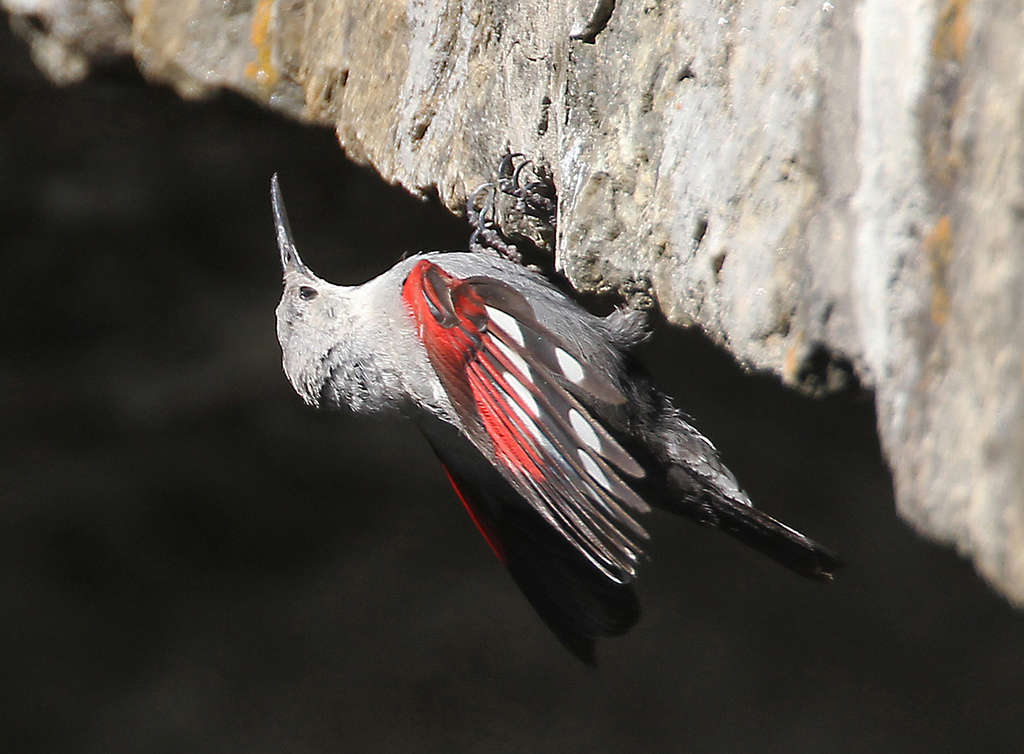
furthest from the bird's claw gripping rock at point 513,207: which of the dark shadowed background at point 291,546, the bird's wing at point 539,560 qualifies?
the dark shadowed background at point 291,546

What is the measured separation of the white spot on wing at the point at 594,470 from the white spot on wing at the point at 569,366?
123 millimetres

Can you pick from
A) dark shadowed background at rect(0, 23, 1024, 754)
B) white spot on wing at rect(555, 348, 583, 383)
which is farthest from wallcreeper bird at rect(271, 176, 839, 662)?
dark shadowed background at rect(0, 23, 1024, 754)

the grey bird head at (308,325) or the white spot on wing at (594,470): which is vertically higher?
the white spot on wing at (594,470)

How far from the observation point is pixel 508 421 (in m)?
1.57

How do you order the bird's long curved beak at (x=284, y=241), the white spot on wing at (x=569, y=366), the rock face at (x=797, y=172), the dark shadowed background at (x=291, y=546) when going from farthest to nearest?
the dark shadowed background at (x=291, y=546)
the bird's long curved beak at (x=284, y=241)
the white spot on wing at (x=569, y=366)
the rock face at (x=797, y=172)

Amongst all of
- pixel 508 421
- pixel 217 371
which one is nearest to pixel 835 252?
pixel 508 421

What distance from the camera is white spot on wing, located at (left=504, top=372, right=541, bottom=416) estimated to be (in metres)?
1.54

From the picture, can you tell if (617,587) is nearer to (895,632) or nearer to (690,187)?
(690,187)

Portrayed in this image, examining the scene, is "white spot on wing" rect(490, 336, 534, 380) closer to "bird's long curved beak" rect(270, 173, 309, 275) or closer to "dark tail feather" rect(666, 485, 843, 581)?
"dark tail feather" rect(666, 485, 843, 581)

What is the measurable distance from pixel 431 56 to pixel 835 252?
4.09 feet

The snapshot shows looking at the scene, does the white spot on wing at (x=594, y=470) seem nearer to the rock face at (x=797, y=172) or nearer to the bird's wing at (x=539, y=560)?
the rock face at (x=797, y=172)

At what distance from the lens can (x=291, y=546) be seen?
3.04 meters

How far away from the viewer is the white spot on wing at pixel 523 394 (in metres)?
1.54

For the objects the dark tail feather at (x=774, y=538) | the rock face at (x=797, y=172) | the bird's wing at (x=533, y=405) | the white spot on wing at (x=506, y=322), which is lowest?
the dark tail feather at (x=774, y=538)
